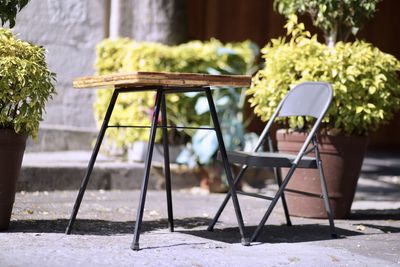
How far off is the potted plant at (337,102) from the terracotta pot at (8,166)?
2.05m

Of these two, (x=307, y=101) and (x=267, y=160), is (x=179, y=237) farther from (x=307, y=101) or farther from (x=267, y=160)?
(x=307, y=101)

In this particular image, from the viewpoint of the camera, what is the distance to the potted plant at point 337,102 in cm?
573

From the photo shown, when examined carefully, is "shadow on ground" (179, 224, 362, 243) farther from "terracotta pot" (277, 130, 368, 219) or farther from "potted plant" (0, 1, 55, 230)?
"potted plant" (0, 1, 55, 230)

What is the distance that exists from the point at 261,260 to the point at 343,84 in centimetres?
202

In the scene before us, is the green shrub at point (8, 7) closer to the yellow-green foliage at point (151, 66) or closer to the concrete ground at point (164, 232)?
the concrete ground at point (164, 232)

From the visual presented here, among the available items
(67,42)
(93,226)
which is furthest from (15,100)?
(67,42)

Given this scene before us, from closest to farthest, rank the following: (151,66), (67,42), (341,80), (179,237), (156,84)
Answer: (156,84) < (179,237) < (341,80) < (151,66) < (67,42)

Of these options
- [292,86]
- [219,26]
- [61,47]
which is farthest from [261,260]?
[219,26]

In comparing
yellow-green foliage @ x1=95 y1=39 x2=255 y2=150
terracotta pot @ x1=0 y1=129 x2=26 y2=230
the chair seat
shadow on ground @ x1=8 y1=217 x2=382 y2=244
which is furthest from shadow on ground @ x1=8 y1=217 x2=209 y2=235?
yellow-green foliage @ x1=95 y1=39 x2=255 y2=150

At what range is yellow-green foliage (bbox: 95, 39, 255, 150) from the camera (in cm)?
769

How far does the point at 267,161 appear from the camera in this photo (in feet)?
15.4

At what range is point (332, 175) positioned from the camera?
5.77 meters

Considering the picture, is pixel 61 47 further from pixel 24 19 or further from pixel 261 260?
pixel 261 260

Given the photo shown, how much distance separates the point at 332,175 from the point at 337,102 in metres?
0.55
